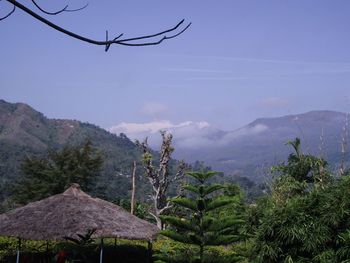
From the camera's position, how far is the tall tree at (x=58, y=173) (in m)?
22.7

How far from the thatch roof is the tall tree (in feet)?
41.1

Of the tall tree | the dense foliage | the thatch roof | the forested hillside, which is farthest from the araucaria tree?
the forested hillside

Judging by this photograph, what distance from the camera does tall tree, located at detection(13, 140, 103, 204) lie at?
22.7 metres

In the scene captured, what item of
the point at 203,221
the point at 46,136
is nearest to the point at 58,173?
the point at 203,221

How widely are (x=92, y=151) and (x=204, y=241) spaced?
673 inches

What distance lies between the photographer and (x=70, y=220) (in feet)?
31.7

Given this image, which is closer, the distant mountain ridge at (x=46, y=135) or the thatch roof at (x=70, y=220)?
the thatch roof at (x=70, y=220)

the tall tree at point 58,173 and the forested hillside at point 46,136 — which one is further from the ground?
the forested hillside at point 46,136

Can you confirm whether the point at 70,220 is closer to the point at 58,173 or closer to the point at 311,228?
the point at 311,228

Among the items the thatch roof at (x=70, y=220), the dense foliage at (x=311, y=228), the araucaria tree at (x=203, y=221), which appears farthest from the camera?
the thatch roof at (x=70, y=220)

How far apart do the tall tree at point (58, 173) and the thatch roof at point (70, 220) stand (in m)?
12.5

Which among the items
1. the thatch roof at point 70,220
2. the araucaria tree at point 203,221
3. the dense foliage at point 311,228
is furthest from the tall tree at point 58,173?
the dense foliage at point 311,228

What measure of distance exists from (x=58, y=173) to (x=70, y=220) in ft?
44.7

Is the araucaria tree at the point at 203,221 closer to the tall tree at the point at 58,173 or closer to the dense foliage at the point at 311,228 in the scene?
the dense foliage at the point at 311,228
